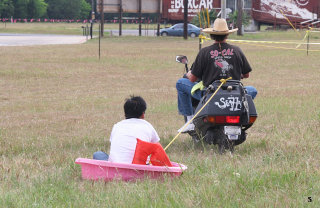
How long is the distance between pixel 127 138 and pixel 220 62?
1.81 metres

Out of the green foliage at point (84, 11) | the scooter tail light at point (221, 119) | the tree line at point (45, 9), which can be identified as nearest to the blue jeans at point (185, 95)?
the scooter tail light at point (221, 119)

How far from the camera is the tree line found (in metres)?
96.2

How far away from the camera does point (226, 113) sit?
6617 mm

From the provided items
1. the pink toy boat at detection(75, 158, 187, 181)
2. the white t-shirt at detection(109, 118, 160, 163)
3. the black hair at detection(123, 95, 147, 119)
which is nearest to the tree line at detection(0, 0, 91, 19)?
the black hair at detection(123, 95, 147, 119)

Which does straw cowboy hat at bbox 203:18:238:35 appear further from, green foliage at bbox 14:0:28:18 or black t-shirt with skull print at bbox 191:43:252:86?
green foliage at bbox 14:0:28:18

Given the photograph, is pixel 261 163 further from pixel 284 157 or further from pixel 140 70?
pixel 140 70

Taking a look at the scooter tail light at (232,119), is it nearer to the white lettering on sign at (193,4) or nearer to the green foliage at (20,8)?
the white lettering on sign at (193,4)

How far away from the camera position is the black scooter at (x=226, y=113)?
6.63m

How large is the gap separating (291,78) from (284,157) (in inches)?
508

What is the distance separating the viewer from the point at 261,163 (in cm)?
612

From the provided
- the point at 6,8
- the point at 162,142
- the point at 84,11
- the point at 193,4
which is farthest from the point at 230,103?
the point at 84,11

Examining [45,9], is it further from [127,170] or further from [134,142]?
[127,170]

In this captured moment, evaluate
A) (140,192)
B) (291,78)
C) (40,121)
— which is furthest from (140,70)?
(140,192)

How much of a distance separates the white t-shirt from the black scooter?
948 millimetres
